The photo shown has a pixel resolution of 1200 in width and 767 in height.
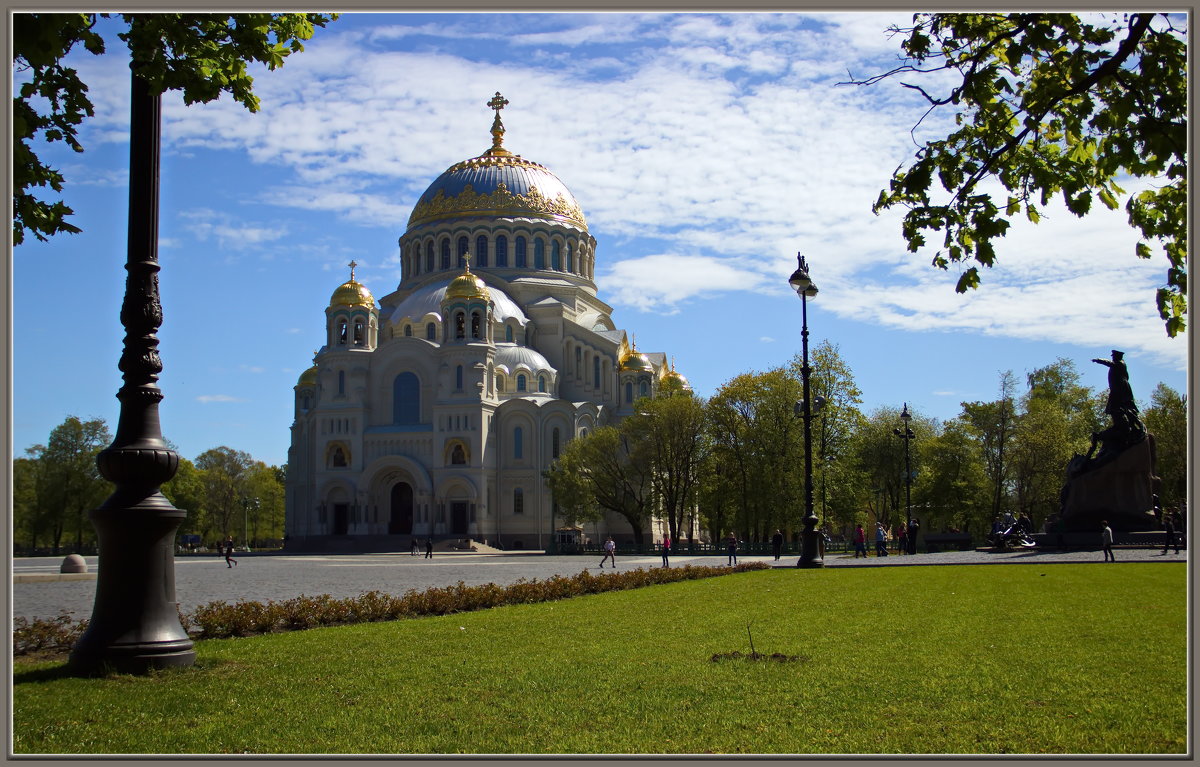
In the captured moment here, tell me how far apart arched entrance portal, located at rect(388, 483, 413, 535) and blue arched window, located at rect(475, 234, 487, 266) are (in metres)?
17.9

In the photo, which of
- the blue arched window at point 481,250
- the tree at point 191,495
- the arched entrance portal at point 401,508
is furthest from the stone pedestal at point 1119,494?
the tree at point 191,495

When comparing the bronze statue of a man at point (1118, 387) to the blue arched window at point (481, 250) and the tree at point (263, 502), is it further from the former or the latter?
the tree at point (263, 502)

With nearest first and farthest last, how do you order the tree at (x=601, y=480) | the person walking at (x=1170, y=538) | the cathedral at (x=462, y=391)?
1. the person walking at (x=1170, y=538)
2. the tree at (x=601, y=480)
3. the cathedral at (x=462, y=391)

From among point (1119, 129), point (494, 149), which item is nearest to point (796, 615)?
point (1119, 129)

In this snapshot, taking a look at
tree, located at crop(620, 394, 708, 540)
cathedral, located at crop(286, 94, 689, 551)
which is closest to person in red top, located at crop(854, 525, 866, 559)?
tree, located at crop(620, 394, 708, 540)

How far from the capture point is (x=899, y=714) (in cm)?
715

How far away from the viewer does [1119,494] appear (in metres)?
31.3

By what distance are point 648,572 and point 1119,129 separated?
16.3 metres

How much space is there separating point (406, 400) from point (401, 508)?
21.6 feet

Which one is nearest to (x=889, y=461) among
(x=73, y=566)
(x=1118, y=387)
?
(x=1118, y=387)

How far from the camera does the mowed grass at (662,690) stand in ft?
21.9

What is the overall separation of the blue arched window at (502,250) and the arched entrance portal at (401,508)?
18.4 meters

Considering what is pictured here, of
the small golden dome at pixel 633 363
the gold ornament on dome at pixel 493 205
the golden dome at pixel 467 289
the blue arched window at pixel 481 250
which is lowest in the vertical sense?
the small golden dome at pixel 633 363

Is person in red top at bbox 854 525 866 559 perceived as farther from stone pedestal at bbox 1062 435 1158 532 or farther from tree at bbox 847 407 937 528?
tree at bbox 847 407 937 528
